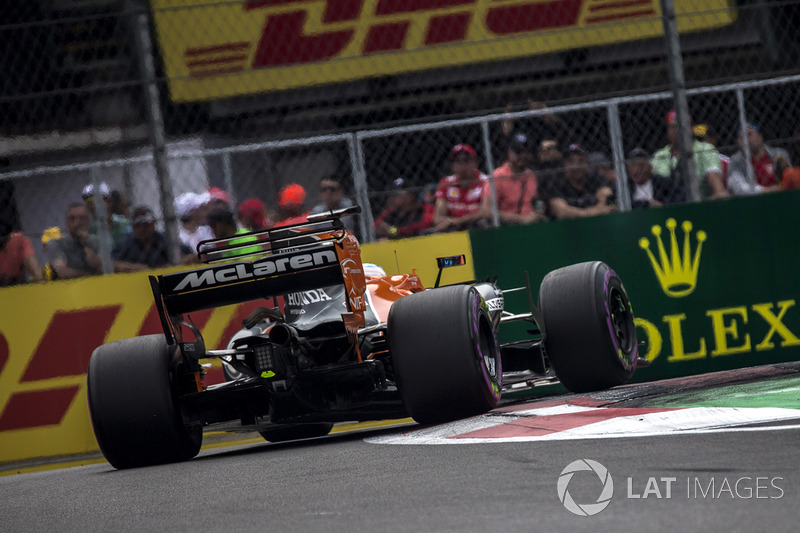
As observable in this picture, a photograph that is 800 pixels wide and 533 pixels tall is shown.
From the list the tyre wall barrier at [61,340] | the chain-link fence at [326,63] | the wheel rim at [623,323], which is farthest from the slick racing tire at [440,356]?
the chain-link fence at [326,63]

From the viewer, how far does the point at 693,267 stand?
30.0 feet

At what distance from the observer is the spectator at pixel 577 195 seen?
31.1 ft

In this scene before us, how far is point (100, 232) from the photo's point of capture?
906 centimetres

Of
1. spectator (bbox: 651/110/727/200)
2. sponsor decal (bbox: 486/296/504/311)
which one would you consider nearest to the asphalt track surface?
sponsor decal (bbox: 486/296/504/311)

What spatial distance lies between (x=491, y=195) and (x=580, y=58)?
5.48m

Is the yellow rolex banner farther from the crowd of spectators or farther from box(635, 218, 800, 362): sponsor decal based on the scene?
box(635, 218, 800, 362): sponsor decal

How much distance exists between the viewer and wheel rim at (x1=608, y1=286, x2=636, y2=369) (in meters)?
7.98

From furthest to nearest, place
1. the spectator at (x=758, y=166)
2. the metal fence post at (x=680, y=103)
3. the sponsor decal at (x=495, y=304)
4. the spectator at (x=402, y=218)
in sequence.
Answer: the spectator at (x=758, y=166) < the spectator at (x=402, y=218) < the metal fence post at (x=680, y=103) < the sponsor decal at (x=495, y=304)

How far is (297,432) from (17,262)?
2.51 meters

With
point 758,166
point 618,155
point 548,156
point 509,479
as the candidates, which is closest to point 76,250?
point 548,156

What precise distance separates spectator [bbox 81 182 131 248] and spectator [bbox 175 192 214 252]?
16.8 inches

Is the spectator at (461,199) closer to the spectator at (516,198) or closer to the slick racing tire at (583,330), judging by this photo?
the spectator at (516,198)

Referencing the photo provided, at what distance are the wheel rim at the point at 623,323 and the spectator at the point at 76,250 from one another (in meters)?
3.82

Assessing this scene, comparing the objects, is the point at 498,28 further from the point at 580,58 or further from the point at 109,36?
the point at 109,36
